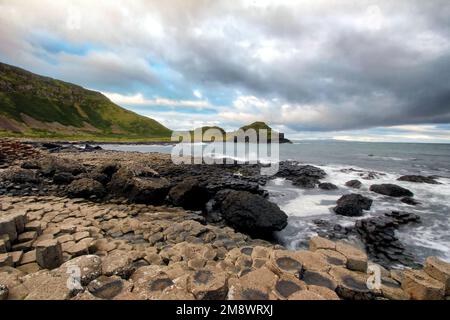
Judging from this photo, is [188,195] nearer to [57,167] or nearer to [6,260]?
[6,260]

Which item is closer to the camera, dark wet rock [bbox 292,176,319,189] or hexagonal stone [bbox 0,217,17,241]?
hexagonal stone [bbox 0,217,17,241]

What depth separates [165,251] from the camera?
22.9 ft

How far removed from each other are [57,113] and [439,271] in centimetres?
16636

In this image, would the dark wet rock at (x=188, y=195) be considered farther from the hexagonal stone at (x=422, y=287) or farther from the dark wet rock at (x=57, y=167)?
the hexagonal stone at (x=422, y=287)

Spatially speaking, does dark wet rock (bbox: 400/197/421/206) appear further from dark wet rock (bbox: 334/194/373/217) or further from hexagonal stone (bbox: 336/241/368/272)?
hexagonal stone (bbox: 336/241/368/272)

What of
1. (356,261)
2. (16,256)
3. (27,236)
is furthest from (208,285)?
(27,236)

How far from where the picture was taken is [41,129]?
10075cm

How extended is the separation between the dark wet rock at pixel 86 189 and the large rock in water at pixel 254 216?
726 centimetres

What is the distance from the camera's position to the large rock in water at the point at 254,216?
11281 millimetres

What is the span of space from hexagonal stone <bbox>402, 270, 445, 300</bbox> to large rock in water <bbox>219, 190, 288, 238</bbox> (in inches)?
255

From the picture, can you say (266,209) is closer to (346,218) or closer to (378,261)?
(378,261)

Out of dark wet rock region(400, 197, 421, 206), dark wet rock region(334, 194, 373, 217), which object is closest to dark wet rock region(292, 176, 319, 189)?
dark wet rock region(334, 194, 373, 217)

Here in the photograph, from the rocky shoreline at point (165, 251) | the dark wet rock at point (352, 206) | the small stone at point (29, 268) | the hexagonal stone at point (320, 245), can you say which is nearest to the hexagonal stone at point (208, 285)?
the rocky shoreline at point (165, 251)

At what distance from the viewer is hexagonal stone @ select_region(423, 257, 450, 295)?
16.0 feet
